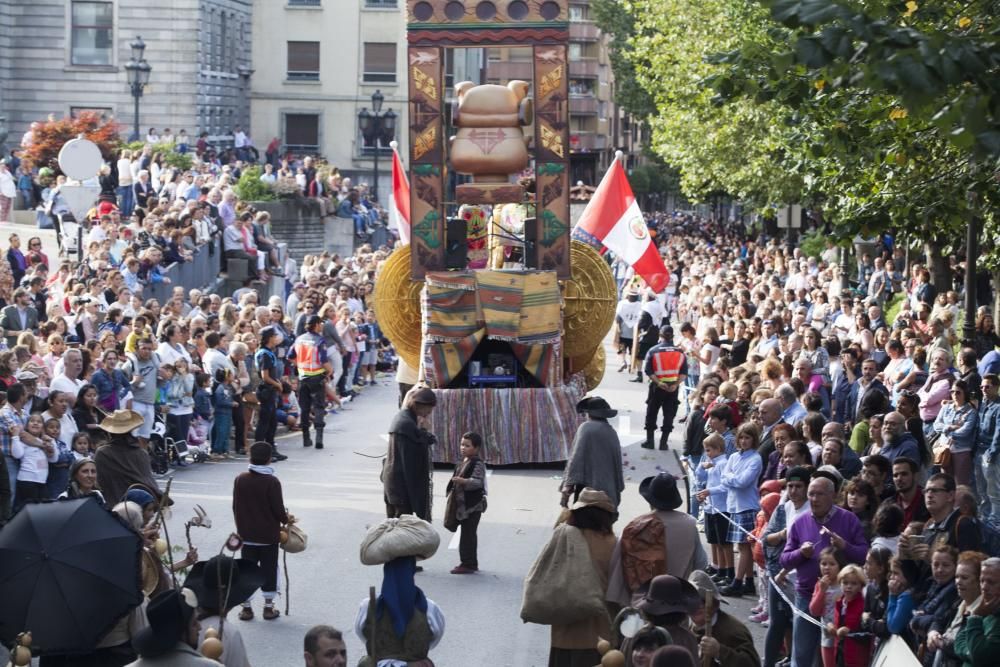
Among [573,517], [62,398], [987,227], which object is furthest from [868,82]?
[987,227]

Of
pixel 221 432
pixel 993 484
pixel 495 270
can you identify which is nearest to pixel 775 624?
pixel 993 484

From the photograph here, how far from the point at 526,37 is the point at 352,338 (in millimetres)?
9414

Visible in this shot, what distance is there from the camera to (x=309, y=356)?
21516 mm

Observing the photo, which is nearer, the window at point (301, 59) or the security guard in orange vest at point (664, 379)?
the security guard in orange vest at point (664, 379)

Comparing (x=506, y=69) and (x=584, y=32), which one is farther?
(x=584, y=32)

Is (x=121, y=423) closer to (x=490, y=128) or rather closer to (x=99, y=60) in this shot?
(x=490, y=128)

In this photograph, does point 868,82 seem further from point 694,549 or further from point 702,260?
point 702,260

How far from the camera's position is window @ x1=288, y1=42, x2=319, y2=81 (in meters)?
73.3

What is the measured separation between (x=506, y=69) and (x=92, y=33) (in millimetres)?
27133

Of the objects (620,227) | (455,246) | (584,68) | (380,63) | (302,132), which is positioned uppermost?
(584,68)

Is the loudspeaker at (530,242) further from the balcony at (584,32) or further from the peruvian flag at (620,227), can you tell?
the balcony at (584,32)

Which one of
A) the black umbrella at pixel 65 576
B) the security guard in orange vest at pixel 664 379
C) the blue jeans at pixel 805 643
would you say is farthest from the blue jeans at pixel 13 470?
the security guard in orange vest at pixel 664 379

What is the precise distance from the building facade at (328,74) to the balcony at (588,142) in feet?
69.6

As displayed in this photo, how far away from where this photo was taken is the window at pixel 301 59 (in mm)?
73312
